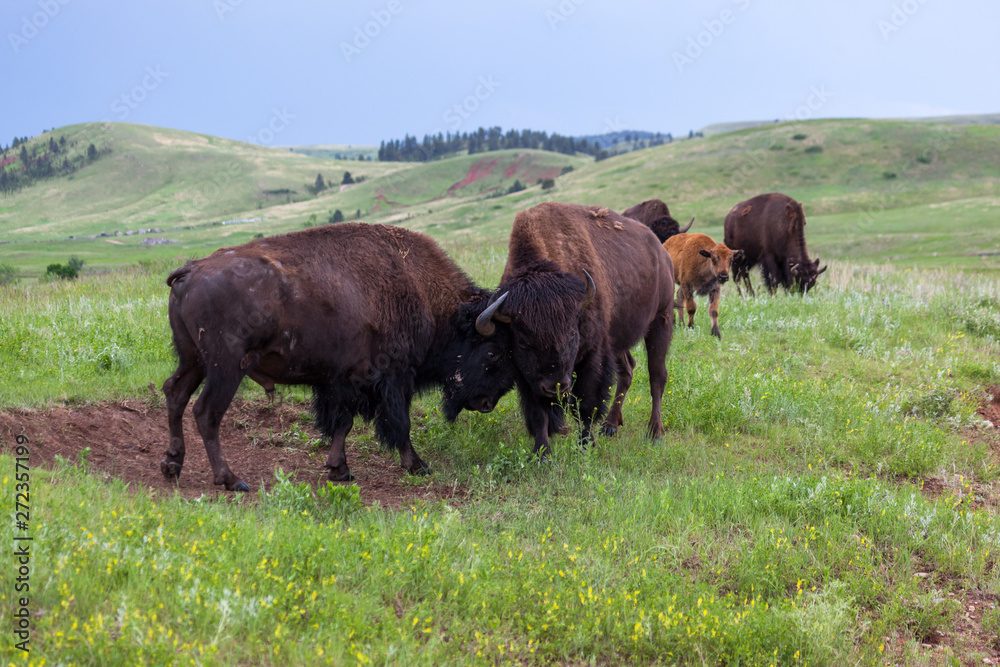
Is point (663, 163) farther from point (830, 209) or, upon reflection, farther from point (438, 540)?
point (438, 540)

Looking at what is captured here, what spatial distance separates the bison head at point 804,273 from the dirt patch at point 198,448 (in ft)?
39.8

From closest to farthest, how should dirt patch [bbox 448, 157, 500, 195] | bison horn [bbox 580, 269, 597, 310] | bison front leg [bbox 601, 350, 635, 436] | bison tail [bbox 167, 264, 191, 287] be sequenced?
bison tail [bbox 167, 264, 191, 287], bison horn [bbox 580, 269, 597, 310], bison front leg [bbox 601, 350, 635, 436], dirt patch [bbox 448, 157, 500, 195]

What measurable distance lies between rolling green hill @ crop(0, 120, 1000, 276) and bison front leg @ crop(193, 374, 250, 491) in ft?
47.0

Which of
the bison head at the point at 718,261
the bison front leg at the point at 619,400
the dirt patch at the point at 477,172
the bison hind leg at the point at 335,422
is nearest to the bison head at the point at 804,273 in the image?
the bison head at the point at 718,261

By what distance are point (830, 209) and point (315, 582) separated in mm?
49645

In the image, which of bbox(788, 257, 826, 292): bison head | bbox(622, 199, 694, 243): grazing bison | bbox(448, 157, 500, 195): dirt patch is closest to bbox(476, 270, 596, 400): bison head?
bbox(622, 199, 694, 243): grazing bison

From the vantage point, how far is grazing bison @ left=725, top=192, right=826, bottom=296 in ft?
53.6

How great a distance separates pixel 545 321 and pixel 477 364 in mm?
889

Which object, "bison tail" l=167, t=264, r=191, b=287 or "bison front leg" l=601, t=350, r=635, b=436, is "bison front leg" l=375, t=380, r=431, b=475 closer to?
"bison tail" l=167, t=264, r=191, b=287

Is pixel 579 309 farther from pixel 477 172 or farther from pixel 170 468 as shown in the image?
pixel 477 172

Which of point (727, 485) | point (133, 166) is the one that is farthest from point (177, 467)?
point (133, 166)

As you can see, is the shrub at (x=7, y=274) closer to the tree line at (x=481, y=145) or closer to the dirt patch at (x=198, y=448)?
the dirt patch at (x=198, y=448)

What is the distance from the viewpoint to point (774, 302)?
13188mm

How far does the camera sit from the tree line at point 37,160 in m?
58.3
